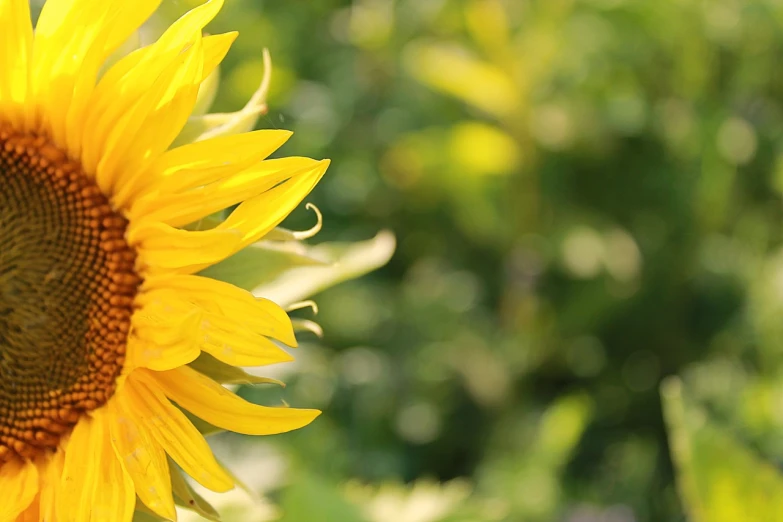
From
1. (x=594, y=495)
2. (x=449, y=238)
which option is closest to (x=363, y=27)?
(x=449, y=238)

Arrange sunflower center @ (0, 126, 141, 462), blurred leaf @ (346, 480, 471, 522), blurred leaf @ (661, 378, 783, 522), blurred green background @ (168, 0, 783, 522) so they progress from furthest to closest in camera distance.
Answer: blurred green background @ (168, 0, 783, 522), blurred leaf @ (346, 480, 471, 522), blurred leaf @ (661, 378, 783, 522), sunflower center @ (0, 126, 141, 462)

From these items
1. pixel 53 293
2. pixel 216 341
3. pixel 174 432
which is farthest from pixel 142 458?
pixel 53 293

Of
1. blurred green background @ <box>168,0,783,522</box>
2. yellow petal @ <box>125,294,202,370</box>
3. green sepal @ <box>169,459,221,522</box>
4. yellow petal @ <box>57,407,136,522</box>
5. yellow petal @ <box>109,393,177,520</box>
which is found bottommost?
blurred green background @ <box>168,0,783,522</box>

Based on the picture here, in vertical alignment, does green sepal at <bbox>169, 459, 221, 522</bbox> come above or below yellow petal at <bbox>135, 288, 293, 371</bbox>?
below

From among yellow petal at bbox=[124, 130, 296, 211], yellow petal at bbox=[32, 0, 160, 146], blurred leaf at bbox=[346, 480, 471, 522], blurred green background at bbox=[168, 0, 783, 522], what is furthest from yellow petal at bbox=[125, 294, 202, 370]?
blurred green background at bbox=[168, 0, 783, 522]

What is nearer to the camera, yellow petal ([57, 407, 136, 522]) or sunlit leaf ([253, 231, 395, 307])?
yellow petal ([57, 407, 136, 522])

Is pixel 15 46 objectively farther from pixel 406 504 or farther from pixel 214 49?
pixel 406 504

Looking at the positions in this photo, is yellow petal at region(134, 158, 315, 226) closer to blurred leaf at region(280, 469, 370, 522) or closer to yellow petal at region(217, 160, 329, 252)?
yellow petal at region(217, 160, 329, 252)

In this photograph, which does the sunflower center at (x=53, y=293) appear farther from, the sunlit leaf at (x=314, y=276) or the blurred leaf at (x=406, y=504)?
the blurred leaf at (x=406, y=504)
